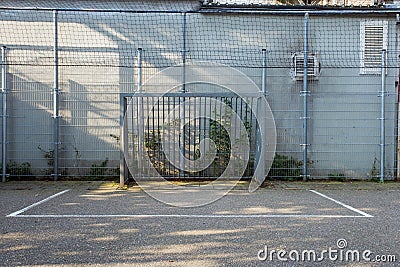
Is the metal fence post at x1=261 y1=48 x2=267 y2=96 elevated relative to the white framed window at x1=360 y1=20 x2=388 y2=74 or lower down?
lower down

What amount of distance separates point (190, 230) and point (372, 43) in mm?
6514

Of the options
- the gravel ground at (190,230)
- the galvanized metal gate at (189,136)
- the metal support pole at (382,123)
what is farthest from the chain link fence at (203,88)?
the gravel ground at (190,230)

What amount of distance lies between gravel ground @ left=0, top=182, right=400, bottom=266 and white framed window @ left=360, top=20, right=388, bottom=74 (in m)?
3.09

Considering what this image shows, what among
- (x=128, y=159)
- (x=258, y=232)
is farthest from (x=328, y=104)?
(x=258, y=232)

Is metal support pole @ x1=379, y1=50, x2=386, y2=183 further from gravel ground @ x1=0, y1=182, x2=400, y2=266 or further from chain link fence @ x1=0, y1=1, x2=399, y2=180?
gravel ground @ x1=0, y1=182, x2=400, y2=266

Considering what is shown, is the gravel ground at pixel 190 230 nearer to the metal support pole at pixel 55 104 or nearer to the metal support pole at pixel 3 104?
the metal support pole at pixel 55 104

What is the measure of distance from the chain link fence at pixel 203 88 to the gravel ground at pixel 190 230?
1.75 meters

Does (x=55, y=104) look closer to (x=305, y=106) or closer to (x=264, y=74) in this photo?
(x=264, y=74)

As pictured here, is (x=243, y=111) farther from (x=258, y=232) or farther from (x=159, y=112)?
(x=258, y=232)

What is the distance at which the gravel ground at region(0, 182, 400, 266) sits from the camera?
3400 millimetres

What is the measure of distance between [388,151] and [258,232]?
220 inches

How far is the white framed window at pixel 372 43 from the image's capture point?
858 centimetres

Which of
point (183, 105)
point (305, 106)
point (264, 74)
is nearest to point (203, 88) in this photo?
point (183, 105)

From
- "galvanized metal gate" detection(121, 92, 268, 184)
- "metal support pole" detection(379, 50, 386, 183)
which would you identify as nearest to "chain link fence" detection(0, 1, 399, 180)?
"metal support pole" detection(379, 50, 386, 183)
